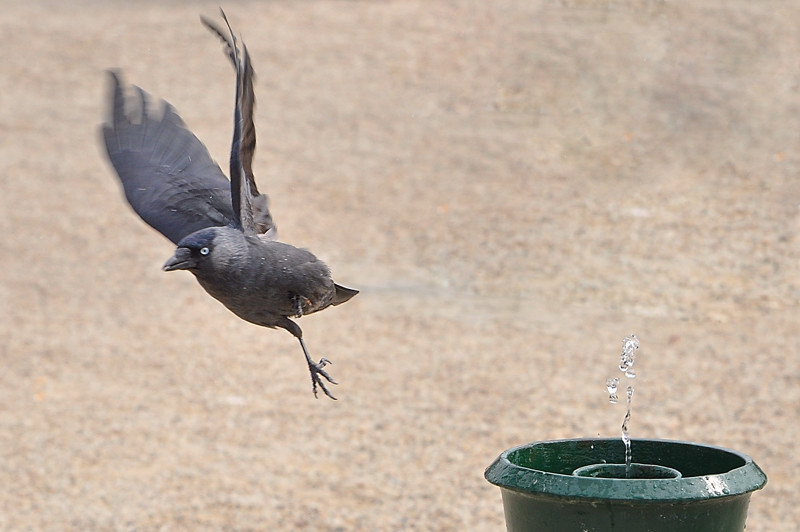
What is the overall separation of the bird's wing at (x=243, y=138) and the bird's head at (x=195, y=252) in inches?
10.1

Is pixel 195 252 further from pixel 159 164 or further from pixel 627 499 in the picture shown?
pixel 627 499

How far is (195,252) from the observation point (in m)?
3.63

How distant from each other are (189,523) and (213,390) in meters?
1.82

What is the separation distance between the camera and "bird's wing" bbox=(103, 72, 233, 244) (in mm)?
4414

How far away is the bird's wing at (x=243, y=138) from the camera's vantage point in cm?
368

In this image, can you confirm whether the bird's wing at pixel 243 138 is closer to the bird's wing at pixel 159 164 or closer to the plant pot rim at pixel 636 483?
the bird's wing at pixel 159 164

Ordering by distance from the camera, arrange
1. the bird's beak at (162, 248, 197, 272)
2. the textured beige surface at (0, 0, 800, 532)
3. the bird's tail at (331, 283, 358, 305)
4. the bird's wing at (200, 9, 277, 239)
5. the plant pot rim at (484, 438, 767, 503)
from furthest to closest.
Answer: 1. the textured beige surface at (0, 0, 800, 532)
2. the bird's tail at (331, 283, 358, 305)
3. the bird's wing at (200, 9, 277, 239)
4. the bird's beak at (162, 248, 197, 272)
5. the plant pot rim at (484, 438, 767, 503)

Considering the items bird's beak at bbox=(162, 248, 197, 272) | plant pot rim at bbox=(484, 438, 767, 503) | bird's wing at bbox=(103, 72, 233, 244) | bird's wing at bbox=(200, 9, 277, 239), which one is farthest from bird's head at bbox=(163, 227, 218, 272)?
plant pot rim at bbox=(484, 438, 767, 503)

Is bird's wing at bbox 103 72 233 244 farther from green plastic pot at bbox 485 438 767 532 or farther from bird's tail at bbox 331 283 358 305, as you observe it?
green plastic pot at bbox 485 438 767 532

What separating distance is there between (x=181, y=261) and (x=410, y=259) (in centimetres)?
690

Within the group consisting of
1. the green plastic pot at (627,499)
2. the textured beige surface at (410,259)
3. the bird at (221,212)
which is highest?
the bird at (221,212)

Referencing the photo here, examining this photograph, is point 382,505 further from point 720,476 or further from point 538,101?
point 538,101

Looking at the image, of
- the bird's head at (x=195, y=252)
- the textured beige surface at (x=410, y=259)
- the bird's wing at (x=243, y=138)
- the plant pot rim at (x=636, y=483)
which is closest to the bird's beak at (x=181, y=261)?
the bird's head at (x=195, y=252)

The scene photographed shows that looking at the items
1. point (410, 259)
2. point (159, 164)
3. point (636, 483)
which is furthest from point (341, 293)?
point (410, 259)
